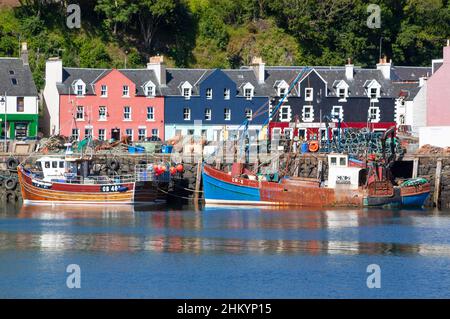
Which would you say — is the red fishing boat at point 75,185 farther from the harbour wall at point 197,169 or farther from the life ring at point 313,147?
the life ring at point 313,147

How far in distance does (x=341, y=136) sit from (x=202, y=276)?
43512mm

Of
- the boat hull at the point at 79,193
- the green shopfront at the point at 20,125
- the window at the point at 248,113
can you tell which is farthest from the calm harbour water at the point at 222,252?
the window at the point at 248,113

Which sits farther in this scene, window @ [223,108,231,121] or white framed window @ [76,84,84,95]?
window @ [223,108,231,121]

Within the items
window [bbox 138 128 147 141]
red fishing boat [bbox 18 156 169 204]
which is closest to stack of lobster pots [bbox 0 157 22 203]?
red fishing boat [bbox 18 156 169 204]

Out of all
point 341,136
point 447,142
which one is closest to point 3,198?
point 341,136

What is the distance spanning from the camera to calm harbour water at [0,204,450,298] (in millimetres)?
50375

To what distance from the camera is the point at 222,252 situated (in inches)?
2329

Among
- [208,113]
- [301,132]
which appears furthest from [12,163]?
[301,132]

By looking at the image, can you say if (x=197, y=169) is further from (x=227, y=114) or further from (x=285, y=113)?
(x=285, y=113)

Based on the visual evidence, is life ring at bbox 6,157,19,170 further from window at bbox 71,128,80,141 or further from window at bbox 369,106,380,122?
window at bbox 369,106,380,122

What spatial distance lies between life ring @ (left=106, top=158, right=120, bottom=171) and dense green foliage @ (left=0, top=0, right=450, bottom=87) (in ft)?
71.5

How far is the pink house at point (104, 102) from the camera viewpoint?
100312mm

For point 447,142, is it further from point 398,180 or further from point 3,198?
point 3,198

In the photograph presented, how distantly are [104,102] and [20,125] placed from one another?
7185 mm
